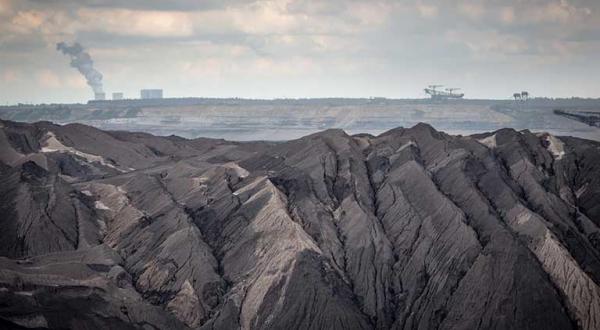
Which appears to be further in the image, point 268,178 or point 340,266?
point 268,178

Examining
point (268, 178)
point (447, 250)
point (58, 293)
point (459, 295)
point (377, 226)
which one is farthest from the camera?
point (268, 178)

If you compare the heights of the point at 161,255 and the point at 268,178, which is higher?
the point at 268,178

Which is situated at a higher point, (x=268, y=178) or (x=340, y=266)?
(x=268, y=178)

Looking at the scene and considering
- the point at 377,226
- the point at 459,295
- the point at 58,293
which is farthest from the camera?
the point at 377,226

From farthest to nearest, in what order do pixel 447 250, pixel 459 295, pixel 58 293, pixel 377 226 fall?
pixel 377 226, pixel 447 250, pixel 459 295, pixel 58 293

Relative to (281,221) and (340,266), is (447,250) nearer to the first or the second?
(340,266)

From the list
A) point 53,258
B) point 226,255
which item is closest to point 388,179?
point 226,255

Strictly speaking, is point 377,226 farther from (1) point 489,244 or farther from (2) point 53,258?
(2) point 53,258

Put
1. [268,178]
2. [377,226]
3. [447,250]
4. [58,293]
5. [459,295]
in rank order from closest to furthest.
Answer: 1. [58,293]
2. [459,295]
3. [447,250]
4. [377,226]
5. [268,178]

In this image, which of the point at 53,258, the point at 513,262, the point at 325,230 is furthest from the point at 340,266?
the point at 53,258
